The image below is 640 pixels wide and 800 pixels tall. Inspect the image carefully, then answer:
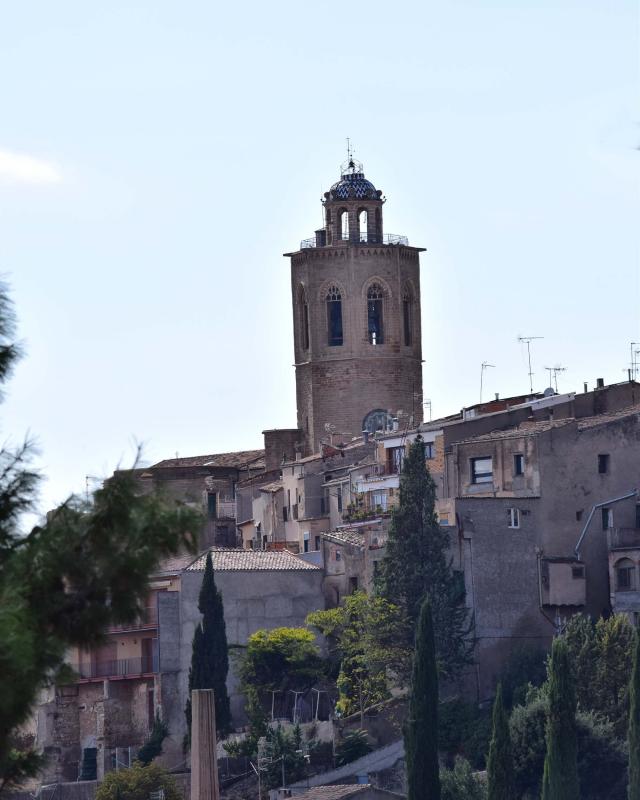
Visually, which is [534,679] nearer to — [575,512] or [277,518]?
[575,512]

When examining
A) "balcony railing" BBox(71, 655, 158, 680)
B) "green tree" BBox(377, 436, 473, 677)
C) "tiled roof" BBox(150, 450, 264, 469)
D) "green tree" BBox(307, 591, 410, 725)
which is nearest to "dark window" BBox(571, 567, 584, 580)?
"green tree" BBox(377, 436, 473, 677)

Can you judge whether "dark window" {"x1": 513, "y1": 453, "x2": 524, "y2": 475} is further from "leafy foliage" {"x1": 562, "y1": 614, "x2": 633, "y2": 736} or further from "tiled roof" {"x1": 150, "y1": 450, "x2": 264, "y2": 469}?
"tiled roof" {"x1": 150, "y1": 450, "x2": 264, "y2": 469}

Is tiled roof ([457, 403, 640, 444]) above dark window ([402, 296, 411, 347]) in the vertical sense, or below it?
below

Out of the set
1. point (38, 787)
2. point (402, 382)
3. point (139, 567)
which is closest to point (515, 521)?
point (38, 787)

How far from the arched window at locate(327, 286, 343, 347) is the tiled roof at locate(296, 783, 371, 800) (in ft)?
117

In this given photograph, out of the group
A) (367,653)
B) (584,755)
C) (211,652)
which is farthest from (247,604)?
(584,755)

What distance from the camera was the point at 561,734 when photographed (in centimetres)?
5009

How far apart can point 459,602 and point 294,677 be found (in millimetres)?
5523

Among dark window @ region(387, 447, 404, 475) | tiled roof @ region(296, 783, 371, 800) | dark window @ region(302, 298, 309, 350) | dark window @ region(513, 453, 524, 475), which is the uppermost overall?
dark window @ region(302, 298, 309, 350)

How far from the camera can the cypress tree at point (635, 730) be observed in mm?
49000

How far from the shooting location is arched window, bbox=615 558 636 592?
56.5 metres

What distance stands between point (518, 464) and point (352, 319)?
27.6 meters

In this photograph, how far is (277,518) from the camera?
72375 millimetres

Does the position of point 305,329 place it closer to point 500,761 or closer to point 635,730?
point 500,761
